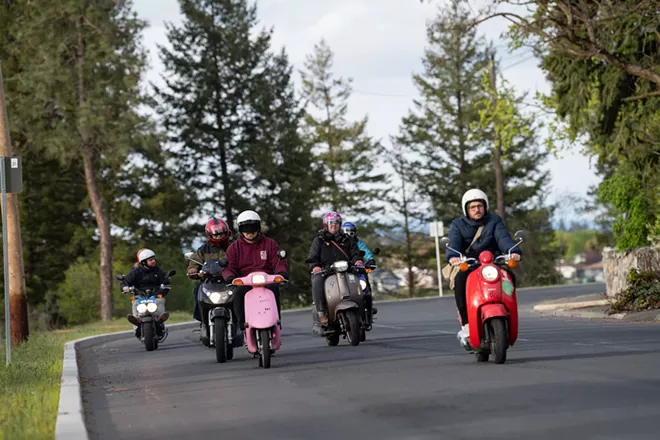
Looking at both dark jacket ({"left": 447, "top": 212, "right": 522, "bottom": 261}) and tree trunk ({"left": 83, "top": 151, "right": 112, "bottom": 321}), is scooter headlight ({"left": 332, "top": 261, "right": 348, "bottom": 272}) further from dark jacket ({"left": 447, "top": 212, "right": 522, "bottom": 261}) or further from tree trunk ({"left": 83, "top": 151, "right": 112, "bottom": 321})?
tree trunk ({"left": 83, "top": 151, "right": 112, "bottom": 321})

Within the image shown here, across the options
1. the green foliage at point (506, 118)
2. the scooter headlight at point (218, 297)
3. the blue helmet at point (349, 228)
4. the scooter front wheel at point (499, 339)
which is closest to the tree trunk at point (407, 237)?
the green foliage at point (506, 118)

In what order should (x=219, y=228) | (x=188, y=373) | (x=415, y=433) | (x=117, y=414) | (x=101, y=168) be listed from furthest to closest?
(x=101, y=168), (x=219, y=228), (x=188, y=373), (x=117, y=414), (x=415, y=433)

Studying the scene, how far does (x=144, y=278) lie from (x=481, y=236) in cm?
971

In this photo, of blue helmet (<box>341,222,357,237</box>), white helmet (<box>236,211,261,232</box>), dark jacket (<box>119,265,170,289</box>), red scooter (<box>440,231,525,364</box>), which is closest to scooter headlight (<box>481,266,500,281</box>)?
red scooter (<box>440,231,525,364</box>)

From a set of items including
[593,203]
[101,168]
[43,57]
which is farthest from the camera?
[593,203]

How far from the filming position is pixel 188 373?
14.7 metres

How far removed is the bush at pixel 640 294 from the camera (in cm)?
2297

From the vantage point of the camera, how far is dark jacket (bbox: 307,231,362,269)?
1800 centimetres

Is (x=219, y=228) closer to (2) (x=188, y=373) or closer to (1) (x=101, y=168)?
(2) (x=188, y=373)

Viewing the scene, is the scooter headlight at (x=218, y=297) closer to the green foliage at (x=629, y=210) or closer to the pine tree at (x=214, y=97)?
the green foliage at (x=629, y=210)

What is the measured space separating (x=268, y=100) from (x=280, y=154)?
3967 mm

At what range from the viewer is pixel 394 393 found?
1082cm

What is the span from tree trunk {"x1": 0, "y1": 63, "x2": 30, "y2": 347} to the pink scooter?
9.83 meters

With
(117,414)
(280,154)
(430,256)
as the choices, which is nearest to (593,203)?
(430,256)
